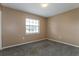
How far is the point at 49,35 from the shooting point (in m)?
5.96

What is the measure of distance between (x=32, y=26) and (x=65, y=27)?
2.20 m

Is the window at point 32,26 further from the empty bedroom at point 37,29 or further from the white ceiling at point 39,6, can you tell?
the white ceiling at point 39,6

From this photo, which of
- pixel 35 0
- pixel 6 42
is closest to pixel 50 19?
pixel 6 42

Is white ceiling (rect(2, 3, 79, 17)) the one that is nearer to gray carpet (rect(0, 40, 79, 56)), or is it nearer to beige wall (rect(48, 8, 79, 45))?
beige wall (rect(48, 8, 79, 45))

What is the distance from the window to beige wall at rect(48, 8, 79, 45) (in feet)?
3.99

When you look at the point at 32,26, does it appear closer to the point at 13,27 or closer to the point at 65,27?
the point at 13,27

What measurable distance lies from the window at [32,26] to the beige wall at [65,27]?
122 centimetres

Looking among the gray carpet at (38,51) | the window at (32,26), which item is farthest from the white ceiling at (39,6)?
the gray carpet at (38,51)

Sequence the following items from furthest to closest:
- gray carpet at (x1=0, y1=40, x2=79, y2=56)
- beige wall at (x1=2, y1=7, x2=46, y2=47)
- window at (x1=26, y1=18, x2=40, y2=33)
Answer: window at (x1=26, y1=18, x2=40, y2=33)
beige wall at (x1=2, y1=7, x2=46, y2=47)
gray carpet at (x1=0, y1=40, x2=79, y2=56)

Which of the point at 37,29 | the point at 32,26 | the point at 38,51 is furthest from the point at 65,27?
the point at 38,51

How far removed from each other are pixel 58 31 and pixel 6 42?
11.3 feet

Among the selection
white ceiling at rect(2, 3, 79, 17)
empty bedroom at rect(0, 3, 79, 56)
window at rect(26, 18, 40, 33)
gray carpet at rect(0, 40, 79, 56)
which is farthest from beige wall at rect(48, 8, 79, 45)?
window at rect(26, 18, 40, 33)

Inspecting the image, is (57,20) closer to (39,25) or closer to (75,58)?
(39,25)

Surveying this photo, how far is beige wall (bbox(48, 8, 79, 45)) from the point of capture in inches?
158
